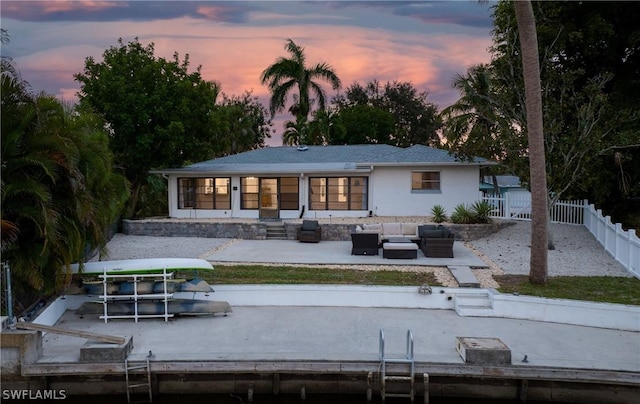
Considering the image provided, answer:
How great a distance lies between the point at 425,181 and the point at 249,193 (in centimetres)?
784

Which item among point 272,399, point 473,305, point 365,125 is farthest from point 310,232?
point 365,125

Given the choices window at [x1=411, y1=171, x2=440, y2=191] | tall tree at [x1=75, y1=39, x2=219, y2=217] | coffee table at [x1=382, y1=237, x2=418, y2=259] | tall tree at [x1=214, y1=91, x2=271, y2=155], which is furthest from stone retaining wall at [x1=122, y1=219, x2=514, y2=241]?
tall tree at [x1=214, y1=91, x2=271, y2=155]

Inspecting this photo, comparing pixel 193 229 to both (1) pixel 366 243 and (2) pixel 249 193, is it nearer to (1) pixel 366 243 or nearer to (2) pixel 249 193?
(2) pixel 249 193

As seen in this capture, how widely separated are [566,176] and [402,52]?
33.3 feet

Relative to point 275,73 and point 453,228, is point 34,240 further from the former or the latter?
point 275,73

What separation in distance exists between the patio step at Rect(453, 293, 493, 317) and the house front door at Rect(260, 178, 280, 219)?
12612mm

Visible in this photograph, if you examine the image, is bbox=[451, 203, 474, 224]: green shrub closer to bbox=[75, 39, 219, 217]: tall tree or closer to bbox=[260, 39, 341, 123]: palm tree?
bbox=[75, 39, 219, 217]: tall tree

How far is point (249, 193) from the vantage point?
22.0 metres

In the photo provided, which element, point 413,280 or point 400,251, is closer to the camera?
point 413,280

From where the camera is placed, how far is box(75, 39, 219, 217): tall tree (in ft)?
66.9

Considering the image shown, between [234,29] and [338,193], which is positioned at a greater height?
[234,29]

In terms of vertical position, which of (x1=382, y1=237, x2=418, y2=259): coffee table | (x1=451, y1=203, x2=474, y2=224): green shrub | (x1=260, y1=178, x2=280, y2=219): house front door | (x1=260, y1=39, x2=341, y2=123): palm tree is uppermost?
(x1=260, y1=39, x2=341, y2=123): palm tree

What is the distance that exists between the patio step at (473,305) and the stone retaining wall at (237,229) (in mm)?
7861

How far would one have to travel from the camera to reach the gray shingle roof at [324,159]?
20875 mm
